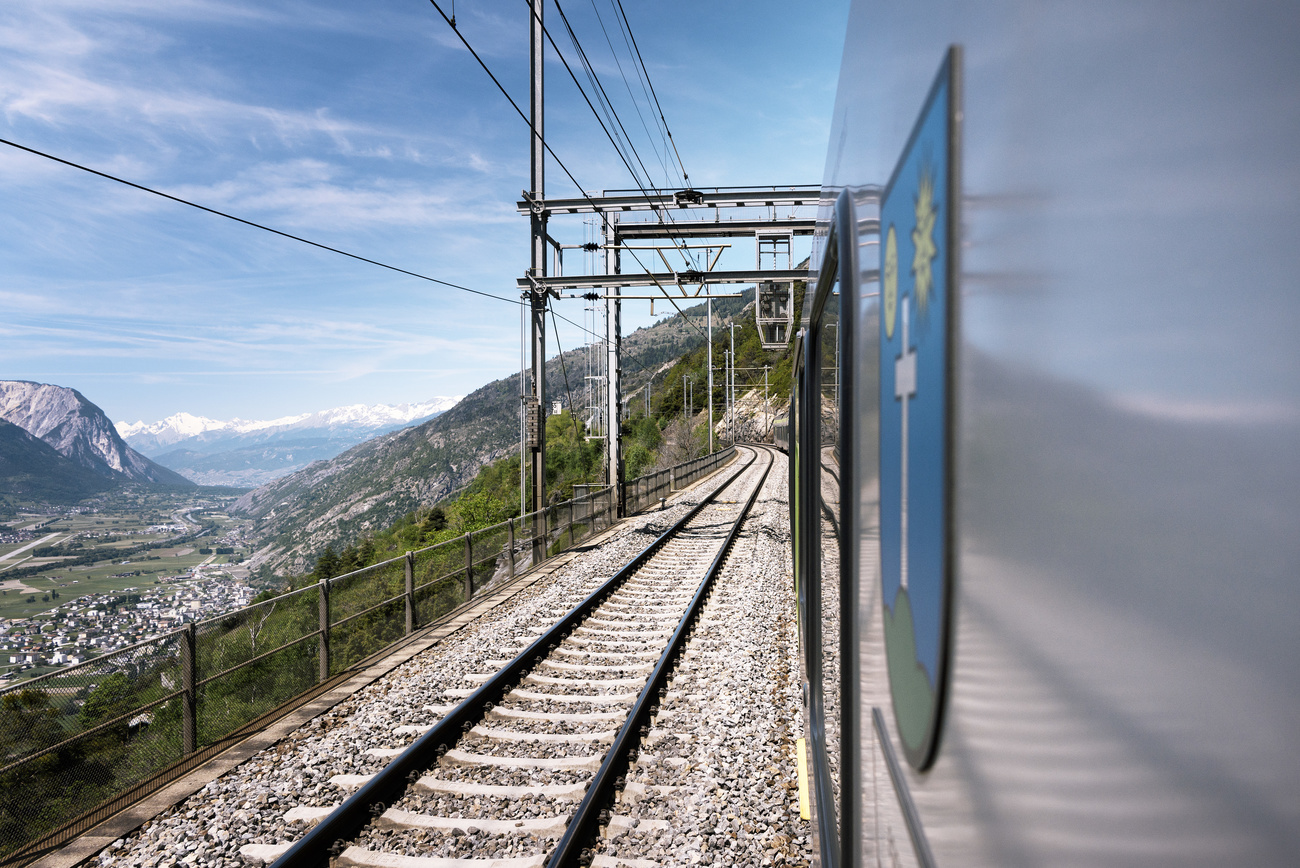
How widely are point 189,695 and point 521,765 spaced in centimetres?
297

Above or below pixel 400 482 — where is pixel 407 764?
above

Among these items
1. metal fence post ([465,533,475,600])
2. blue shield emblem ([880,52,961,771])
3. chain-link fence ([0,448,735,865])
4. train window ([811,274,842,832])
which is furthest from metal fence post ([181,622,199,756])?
blue shield emblem ([880,52,961,771])

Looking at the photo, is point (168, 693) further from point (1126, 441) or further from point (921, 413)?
point (1126, 441)

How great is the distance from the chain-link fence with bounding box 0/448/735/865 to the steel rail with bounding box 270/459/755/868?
2.01m

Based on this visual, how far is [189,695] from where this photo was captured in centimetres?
615

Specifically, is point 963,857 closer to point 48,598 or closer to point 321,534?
point 48,598

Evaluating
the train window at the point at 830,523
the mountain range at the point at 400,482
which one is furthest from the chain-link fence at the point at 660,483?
the mountain range at the point at 400,482

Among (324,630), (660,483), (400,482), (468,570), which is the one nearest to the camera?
(324,630)

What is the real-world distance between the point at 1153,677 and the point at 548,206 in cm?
1572

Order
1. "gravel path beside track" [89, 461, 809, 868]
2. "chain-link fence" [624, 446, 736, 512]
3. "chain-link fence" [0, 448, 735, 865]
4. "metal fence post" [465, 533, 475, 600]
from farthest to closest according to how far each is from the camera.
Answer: "chain-link fence" [624, 446, 736, 512], "metal fence post" [465, 533, 475, 600], "chain-link fence" [0, 448, 735, 865], "gravel path beside track" [89, 461, 809, 868]

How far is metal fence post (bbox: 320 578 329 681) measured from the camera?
775cm

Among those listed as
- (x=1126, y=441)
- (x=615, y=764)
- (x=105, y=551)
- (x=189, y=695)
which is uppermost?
(x=1126, y=441)

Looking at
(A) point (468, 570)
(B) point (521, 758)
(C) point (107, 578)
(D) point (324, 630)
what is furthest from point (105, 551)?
(B) point (521, 758)

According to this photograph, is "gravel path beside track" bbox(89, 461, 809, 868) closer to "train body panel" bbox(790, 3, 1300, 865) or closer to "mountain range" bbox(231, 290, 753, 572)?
"train body panel" bbox(790, 3, 1300, 865)
